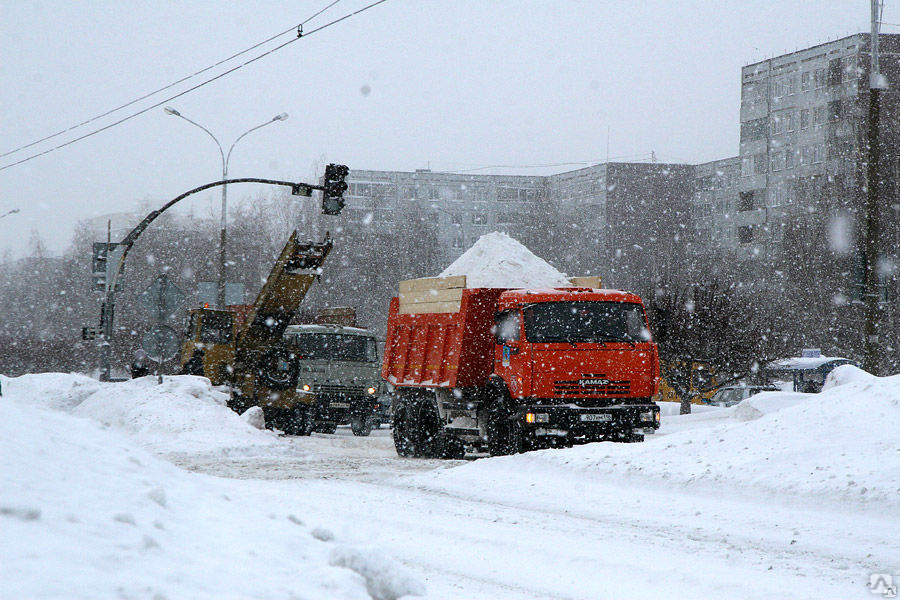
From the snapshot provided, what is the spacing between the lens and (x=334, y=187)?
76.7 feet

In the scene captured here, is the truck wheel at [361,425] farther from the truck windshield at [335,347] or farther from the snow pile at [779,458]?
the snow pile at [779,458]

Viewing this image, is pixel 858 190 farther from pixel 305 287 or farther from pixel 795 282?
pixel 305 287

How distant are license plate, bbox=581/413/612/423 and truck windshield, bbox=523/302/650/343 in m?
1.23

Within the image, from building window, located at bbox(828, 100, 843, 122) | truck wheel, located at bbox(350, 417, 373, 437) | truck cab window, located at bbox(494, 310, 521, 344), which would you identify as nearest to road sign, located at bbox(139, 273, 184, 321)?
truck cab window, located at bbox(494, 310, 521, 344)

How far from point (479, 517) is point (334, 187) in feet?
48.8

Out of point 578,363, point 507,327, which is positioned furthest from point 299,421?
point 578,363

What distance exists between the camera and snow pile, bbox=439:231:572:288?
18.0m

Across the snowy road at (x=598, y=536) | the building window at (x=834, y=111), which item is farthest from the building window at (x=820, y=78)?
the snowy road at (x=598, y=536)

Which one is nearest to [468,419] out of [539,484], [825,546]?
[539,484]

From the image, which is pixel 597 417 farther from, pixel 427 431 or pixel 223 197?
pixel 223 197

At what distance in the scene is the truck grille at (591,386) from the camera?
51.8 ft

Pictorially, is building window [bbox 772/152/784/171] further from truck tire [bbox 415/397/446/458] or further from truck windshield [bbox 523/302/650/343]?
truck windshield [bbox 523/302/650/343]

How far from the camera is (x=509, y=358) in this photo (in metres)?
16.2

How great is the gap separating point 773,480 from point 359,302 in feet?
187
